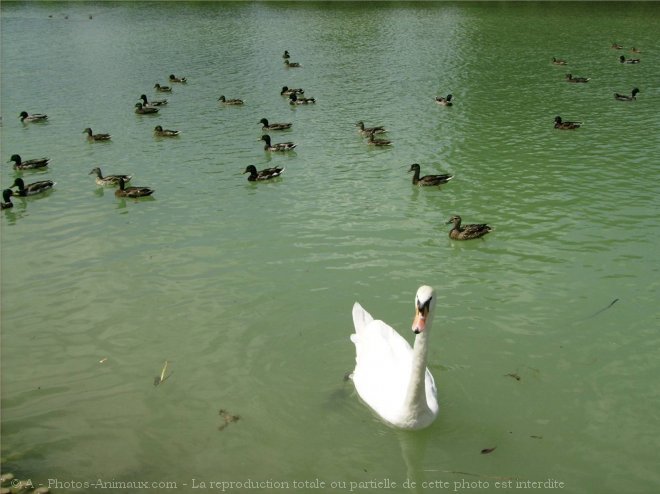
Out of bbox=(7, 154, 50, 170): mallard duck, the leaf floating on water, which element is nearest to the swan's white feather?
the leaf floating on water

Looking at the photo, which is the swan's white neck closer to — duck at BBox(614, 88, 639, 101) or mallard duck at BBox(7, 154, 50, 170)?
mallard duck at BBox(7, 154, 50, 170)

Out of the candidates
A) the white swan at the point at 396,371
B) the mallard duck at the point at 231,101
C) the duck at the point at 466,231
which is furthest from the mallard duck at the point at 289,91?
the white swan at the point at 396,371

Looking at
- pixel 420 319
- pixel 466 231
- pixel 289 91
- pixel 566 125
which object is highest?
pixel 289 91

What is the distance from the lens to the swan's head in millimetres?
6074

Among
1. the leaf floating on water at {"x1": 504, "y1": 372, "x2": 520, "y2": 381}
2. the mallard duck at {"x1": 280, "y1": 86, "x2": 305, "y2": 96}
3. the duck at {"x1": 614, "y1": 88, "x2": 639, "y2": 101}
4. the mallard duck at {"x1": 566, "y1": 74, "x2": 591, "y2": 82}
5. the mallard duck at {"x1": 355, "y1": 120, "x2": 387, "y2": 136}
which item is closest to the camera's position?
the leaf floating on water at {"x1": 504, "y1": 372, "x2": 520, "y2": 381}

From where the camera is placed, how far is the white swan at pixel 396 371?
618 cm

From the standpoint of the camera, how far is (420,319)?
609 centimetres

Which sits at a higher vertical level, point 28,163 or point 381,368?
point 28,163

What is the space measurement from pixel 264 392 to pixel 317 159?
Answer: 943cm

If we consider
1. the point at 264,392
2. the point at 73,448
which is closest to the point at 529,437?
the point at 264,392

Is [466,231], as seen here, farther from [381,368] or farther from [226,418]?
[226,418]

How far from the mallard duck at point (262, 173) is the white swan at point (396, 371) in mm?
7054

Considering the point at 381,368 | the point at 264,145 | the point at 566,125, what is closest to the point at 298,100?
the point at 264,145

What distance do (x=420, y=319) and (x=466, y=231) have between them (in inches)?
201
